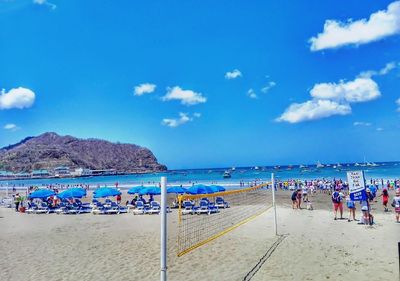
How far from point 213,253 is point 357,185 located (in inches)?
275

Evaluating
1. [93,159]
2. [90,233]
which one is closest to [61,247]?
[90,233]

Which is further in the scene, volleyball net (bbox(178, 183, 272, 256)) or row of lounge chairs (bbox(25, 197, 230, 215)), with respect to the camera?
row of lounge chairs (bbox(25, 197, 230, 215))

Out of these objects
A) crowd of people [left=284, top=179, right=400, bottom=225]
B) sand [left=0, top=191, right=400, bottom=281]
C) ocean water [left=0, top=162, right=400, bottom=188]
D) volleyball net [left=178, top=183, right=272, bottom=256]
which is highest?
ocean water [left=0, top=162, right=400, bottom=188]

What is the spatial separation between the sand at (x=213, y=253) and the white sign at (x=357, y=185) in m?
1.12

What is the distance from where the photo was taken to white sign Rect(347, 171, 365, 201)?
43.4 feet

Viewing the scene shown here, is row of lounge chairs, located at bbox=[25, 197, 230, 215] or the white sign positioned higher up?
the white sign

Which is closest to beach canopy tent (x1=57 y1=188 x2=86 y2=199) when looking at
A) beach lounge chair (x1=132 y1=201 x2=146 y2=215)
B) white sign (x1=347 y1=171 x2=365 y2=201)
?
beach lounge chair (x1=132 y1=201 x2=146 y2=215)

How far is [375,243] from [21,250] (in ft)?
33.8

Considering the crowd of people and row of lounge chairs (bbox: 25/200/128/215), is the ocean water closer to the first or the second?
the crowd of people

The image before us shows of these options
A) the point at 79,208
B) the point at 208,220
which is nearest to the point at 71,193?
the point at 79,208

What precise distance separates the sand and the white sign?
112cm

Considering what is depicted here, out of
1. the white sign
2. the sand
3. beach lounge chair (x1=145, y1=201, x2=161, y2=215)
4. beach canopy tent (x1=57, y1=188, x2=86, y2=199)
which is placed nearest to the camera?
the sand

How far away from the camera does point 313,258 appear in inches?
342

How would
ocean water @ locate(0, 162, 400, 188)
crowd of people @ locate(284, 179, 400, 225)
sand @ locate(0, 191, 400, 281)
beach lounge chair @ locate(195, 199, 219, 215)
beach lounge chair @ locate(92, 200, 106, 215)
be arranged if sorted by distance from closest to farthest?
1. sand @ locate(0, 191, 400, 281)
2. crowd of people @ locate(284, 179, 400, 225)
3. beach lounge chair @ locate(195, 199, 219, 215)
4. beach lounge chair @ locate(92, 200, 106, 215)
5. ocean water @ locate(0, 162, 400, 188)
